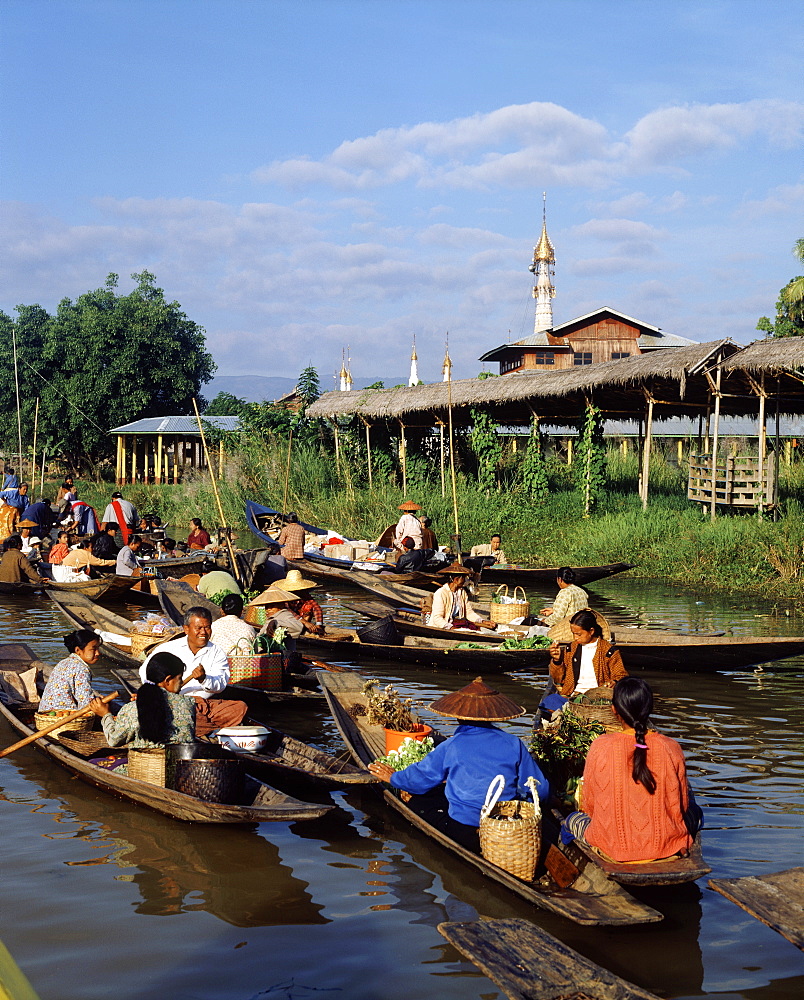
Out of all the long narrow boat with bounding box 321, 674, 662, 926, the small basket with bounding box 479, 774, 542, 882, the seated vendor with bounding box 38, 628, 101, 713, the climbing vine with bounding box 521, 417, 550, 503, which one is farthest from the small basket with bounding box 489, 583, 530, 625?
the climbing vine with bounding box 521, 417, 550, 503

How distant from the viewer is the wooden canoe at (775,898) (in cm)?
380

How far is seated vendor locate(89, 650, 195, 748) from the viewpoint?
5.90 meters

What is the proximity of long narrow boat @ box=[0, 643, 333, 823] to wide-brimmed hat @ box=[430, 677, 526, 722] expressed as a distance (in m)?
1.01

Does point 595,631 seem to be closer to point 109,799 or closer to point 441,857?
point 441,857

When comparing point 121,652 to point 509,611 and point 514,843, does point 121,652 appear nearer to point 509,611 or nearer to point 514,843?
point 509,611

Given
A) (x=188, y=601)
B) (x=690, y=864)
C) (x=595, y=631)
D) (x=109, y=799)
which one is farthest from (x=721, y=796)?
(x=188, y=601)

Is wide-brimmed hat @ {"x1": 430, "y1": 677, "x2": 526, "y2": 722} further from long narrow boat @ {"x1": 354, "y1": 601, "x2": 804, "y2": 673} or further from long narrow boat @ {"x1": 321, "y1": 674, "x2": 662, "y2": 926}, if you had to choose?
long narrow boat @ {"x1": 354, "y1": 601, "x2": 804, "y2": 673}

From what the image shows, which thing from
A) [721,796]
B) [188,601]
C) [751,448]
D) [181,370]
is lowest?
[721,796]

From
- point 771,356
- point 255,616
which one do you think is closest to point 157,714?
point 255,616

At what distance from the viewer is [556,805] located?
5.44 metres

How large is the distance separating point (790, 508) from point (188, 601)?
10264mm

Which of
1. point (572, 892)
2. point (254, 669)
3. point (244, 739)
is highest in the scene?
point (254, 669)

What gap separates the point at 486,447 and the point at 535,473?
5.28 ft

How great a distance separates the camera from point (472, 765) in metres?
5.08
